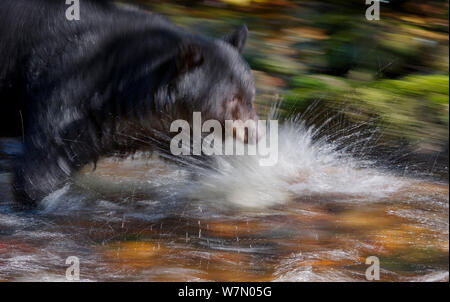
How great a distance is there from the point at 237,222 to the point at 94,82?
1328 mm

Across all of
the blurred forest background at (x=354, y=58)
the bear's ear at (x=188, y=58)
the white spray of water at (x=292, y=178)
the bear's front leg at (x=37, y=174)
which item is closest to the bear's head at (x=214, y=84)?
the bear's ear at (x=188, y=58)

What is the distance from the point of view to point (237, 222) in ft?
13.6

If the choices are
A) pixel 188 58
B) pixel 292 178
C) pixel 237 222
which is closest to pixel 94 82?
pixel 188 58

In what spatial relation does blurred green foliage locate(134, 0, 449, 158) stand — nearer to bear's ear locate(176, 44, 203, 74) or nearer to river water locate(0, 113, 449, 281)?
river water locate(0, 113, 449, 281)

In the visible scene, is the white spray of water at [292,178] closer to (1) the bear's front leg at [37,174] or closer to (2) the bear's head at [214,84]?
(2) the bear's head at [214,84]

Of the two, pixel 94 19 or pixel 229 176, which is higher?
pixel 94 19

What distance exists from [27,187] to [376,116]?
9.75ft

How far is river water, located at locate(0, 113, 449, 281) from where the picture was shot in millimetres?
3525

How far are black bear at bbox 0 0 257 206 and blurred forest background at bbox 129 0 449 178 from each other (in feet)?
4.34

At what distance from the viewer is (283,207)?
444cm

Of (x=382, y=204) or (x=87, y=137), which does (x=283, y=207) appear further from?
(x=87, y=137)

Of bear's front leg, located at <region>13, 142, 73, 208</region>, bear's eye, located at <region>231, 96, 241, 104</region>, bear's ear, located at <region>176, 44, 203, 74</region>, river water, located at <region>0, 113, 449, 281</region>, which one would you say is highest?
bear's ear, located at <region>176, 44, 203, 74</region>

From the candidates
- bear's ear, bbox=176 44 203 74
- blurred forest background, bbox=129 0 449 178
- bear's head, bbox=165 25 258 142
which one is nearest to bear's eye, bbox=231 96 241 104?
bear's head, bbox=165 25 258 142

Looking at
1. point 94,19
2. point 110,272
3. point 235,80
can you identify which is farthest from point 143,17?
point 110,272
